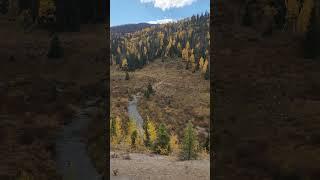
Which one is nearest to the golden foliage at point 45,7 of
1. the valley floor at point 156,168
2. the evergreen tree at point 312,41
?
the valley floor at point 156,168

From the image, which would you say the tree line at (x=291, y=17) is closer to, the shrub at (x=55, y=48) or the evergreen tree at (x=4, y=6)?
the shrub at (x=55, y=48)

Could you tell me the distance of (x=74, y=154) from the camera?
473 inches

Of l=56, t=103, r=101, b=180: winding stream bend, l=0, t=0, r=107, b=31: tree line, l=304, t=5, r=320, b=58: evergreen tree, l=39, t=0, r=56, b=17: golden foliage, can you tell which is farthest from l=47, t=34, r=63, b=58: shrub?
l=304, t=5, r=320, b=58: evergreen tree

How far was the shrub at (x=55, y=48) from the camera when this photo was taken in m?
12.0

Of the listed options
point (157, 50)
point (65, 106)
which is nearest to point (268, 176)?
point (65, 106)

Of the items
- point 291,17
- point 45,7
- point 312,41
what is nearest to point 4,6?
point 45,7

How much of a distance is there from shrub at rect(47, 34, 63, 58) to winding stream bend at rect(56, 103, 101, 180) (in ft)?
5.82

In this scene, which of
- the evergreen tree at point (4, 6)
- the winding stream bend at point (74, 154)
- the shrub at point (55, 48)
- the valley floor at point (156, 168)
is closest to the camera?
the winding stream bend at point (74, 154)

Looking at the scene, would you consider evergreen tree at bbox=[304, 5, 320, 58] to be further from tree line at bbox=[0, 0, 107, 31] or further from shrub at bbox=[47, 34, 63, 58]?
shrub at bbox=[47, 34, 63, 58]

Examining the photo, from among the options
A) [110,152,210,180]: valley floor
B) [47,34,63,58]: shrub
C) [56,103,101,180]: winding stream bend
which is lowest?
[110,152,210,180]: valley floor

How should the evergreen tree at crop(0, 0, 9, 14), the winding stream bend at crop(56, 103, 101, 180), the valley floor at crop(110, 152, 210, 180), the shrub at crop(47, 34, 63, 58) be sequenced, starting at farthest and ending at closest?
1. the valley floor at crop(110, 152, 210, 180)
2. the evergreen tree at crop(0, 0, 9, 14)
3. the shrub at crop(47, 34, 63, 58)
4. the winding stream bend at crop(56, 103, 101, 180)

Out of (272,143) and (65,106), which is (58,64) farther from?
(272,143)

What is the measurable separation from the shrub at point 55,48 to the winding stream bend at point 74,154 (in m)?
1.77

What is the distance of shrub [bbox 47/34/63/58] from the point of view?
12.0m
